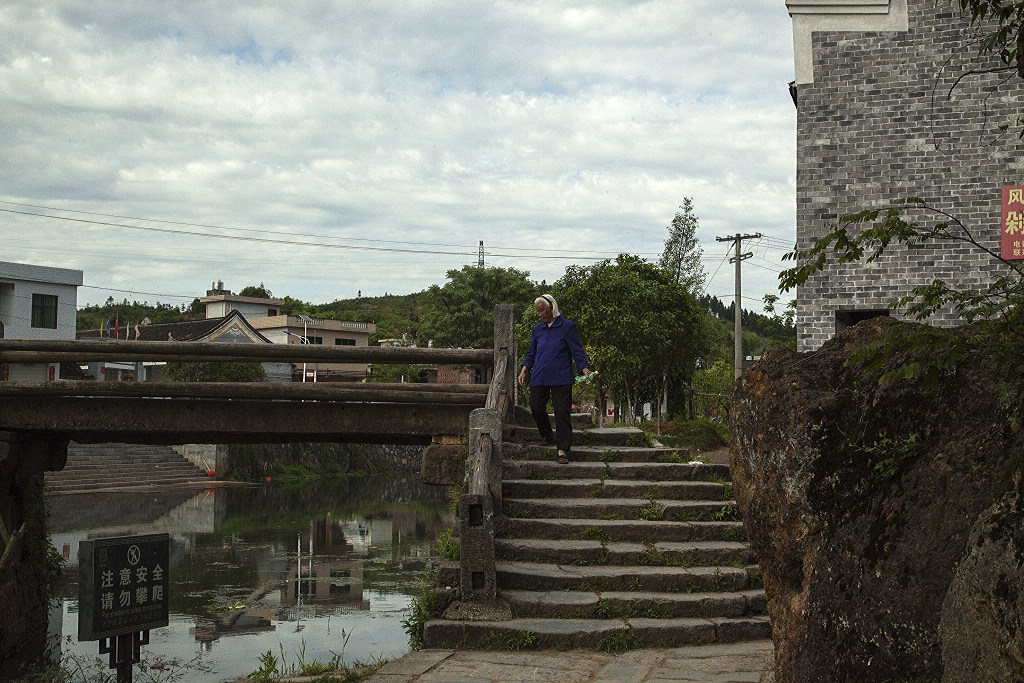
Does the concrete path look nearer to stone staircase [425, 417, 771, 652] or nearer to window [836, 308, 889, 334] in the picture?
stone staircase [425, 417, 771, 652]

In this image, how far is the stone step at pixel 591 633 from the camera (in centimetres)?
559

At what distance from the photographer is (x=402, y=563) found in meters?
17.2

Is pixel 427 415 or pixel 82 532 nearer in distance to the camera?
pixel 427 415

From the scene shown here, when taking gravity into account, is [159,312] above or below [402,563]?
above

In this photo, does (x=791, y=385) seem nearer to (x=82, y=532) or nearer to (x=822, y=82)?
(x=822, y=82)

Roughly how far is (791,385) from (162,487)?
3408 centimetres

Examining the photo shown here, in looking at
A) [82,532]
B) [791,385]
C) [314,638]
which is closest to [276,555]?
[82,532]

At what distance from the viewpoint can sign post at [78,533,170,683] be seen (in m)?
5.65

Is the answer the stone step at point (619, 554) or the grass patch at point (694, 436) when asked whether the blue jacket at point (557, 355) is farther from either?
the grass patch at point (694, 436)

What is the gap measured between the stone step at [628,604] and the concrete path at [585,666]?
0.40 m

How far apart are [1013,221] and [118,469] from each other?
105ft

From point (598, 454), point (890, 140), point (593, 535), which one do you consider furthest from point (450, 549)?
point (890, 140)


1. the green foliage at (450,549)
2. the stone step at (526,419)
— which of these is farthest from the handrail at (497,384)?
the green foliage at (450,549)

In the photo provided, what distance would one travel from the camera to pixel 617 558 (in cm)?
666
